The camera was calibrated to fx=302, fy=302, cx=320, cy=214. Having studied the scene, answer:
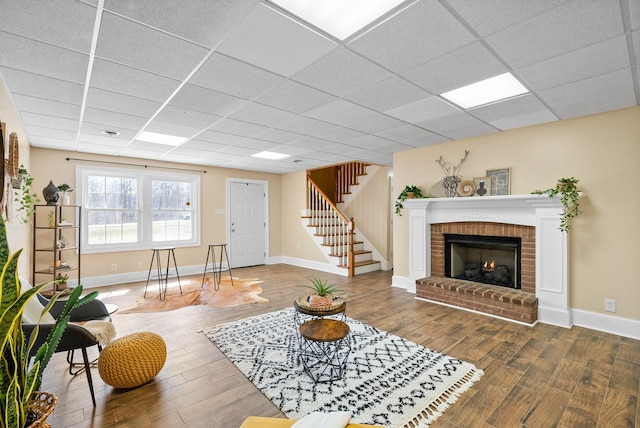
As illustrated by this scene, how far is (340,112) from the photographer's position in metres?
3.41

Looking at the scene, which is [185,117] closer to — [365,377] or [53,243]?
[365,377]

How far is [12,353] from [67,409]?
3.94 feet

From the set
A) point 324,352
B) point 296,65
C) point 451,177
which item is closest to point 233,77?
point 296,65

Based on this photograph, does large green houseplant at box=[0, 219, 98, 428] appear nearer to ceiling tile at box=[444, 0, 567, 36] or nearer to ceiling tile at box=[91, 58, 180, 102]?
ceiling tile at box=[91, 58, 180, 102]

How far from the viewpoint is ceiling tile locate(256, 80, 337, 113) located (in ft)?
9.12

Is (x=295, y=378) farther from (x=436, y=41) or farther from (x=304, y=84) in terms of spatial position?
(x=436, y=41)

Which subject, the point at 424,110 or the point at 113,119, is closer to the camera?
the point at 424,110

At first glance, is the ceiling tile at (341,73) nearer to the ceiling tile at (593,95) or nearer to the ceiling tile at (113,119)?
the ceiling tile at (593,95)

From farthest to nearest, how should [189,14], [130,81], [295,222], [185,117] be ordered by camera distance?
[295,222]
[185,117]
[130,81]
[189,14]

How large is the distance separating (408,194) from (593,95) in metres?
2.58

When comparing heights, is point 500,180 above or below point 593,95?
below

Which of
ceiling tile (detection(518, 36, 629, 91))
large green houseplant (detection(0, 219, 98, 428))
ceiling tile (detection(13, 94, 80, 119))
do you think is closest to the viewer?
large green houseplant (detection(0, 219, 98, 428))

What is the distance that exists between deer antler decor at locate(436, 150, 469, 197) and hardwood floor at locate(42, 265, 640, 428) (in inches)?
71.1

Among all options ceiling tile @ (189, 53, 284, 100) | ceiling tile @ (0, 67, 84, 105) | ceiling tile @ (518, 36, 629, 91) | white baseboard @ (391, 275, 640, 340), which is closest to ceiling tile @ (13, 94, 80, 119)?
ceiling tile @ (0, 67, 84, 105)
